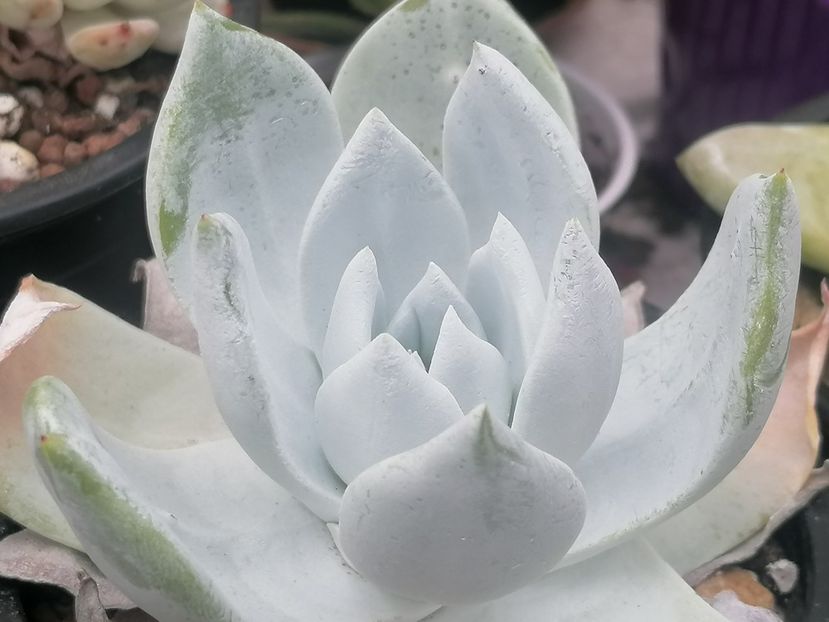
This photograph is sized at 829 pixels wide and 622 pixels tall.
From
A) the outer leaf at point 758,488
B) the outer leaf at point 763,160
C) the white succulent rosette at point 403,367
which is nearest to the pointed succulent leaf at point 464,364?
the white succulent rosette at point 403,367

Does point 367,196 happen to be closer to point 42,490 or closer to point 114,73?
point 42,490

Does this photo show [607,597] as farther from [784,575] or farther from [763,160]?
[763,160]

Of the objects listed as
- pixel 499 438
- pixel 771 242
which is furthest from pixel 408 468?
pixel 771 242

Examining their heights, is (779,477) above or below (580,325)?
below

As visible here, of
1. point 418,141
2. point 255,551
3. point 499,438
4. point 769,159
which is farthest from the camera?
point 769,159

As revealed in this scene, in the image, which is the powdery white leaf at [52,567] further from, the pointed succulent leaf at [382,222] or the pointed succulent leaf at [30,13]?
the pointed succulent leaf at [30,13]

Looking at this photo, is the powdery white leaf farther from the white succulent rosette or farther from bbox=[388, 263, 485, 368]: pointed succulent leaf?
bbox=[388, 263, 485, 368]: pointed succulent leaf
